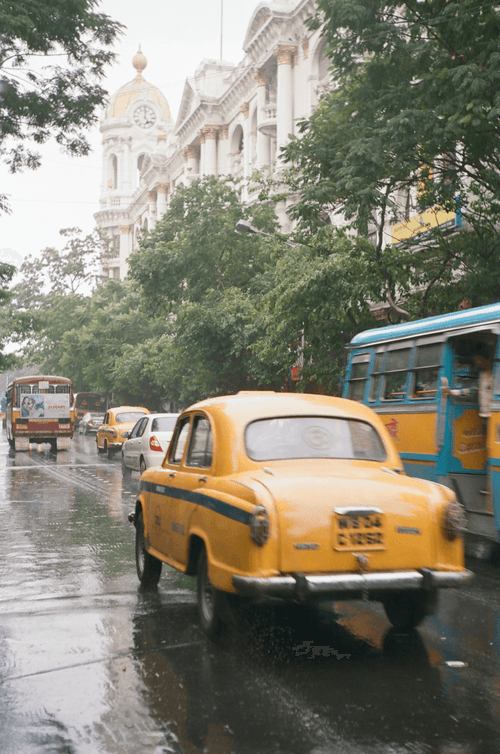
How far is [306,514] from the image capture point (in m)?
5.23

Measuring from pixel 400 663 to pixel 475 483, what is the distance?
16.2 ft

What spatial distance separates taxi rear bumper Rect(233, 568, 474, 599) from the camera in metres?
5.05

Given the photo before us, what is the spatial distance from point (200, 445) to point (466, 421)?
4.67 metres

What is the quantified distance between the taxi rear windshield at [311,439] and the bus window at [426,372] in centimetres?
425

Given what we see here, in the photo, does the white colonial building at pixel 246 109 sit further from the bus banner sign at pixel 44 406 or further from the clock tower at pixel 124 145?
the bus banner sign at pixel 44 406

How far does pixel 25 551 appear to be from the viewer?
10125mm

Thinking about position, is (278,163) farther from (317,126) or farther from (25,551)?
(25,551)

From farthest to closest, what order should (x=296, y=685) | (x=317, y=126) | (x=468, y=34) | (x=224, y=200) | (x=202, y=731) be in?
(x=224, y=200), (x=317, y=126), (x=468, y=34), (x=296, y=685), (x=202, y=731)

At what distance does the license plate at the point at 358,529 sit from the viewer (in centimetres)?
525

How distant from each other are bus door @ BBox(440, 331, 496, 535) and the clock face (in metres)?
87.4

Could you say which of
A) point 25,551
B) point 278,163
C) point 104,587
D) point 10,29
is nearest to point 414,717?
point 104,587

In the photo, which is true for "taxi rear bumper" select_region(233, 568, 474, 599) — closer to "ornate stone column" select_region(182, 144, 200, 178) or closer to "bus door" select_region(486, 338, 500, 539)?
"bus door" select_region(486, 338, 500, 539)

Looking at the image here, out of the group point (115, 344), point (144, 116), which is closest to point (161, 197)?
point (115, 344)

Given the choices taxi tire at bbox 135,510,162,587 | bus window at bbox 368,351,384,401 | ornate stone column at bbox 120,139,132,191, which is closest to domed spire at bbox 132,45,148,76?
ornate stone column at bbox 120,139,132,191
